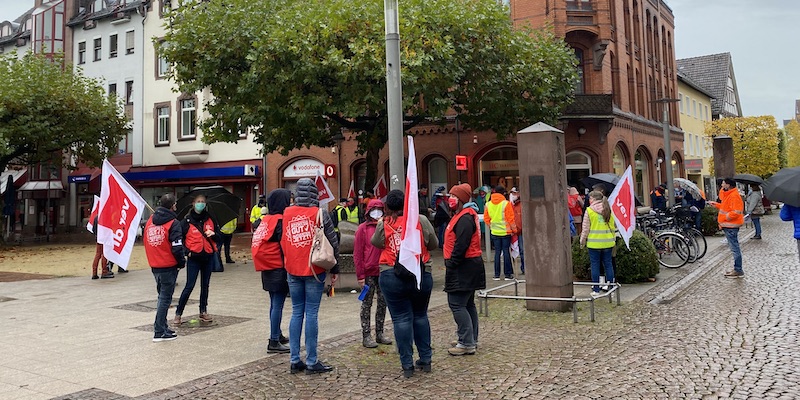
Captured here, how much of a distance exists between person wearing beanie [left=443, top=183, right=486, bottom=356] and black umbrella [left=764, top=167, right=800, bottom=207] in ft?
12.4

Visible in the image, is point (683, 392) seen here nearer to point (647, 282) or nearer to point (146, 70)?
point (647, 282)

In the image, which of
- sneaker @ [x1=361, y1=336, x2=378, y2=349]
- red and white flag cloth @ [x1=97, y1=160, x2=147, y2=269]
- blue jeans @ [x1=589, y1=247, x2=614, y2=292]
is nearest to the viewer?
sneaker @ [x1=361, y1=336, x2=378, y2=349]

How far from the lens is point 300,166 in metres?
29.4

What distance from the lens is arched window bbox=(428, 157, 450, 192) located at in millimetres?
25641

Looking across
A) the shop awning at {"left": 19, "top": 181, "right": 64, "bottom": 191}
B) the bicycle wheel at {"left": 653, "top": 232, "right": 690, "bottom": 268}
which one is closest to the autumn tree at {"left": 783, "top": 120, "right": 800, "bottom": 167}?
the bicycle wheel at {"left": 653, "top": 232, "right": 690, "bottom": 268}

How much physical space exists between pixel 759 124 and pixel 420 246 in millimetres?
44040

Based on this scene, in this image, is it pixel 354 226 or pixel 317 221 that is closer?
pixel 317 221

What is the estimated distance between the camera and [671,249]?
1295 centimetres

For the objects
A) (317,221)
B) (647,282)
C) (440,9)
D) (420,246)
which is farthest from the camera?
(440,9)

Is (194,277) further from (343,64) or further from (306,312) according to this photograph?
(343,64)

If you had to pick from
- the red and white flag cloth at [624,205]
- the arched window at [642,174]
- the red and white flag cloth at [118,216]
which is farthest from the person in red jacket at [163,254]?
the arched window at [642,174]

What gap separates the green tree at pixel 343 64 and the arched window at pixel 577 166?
6.11 m

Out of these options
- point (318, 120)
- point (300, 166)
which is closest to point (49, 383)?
point (318, 120)

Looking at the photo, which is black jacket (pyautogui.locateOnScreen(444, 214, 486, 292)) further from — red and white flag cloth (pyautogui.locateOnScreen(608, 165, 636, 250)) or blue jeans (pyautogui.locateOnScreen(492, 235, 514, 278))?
blue jeans (pyautogui.locateOnScreen(492, 235, 514, 278))
